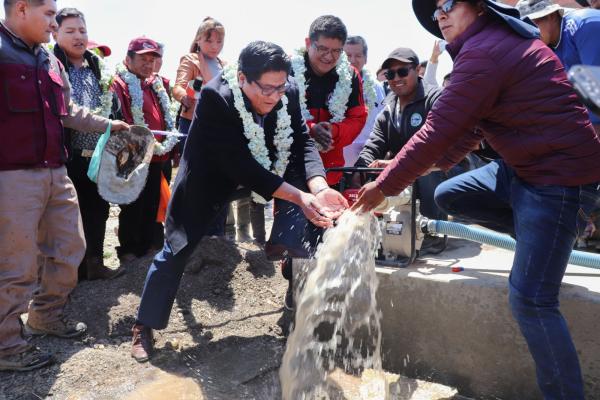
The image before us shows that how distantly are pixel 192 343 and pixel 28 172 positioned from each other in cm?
154

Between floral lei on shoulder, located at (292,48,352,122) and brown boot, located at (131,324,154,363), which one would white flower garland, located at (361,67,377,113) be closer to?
floral lei on shoulder, located at (292,48,352,122)

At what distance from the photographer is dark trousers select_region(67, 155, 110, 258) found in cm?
450

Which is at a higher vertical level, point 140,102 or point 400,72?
point 400,72

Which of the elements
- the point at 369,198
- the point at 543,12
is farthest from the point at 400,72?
the point at 369,198

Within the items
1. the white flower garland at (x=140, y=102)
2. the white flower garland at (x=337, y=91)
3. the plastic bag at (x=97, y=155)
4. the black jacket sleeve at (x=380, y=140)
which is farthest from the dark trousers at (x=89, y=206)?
the black jacket sleeve at (x=380, y=140)

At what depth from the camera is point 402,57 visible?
4184 millimetres

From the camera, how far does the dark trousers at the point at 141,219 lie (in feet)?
16.7

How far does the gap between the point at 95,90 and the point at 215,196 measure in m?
1.91

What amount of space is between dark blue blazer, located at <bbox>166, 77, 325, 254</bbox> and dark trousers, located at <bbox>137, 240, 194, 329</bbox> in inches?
4.1

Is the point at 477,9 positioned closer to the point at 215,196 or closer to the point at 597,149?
the point at 597,149

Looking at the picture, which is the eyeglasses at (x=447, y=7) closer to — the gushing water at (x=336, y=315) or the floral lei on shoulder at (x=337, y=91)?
the gushing water at (x=336, y=315)

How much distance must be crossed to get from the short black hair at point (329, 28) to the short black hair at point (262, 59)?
3.38ft

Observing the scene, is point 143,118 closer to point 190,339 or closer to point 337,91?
point 337,91

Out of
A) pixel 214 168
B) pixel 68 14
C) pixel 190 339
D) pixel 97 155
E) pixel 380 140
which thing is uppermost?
pixel 68 14
